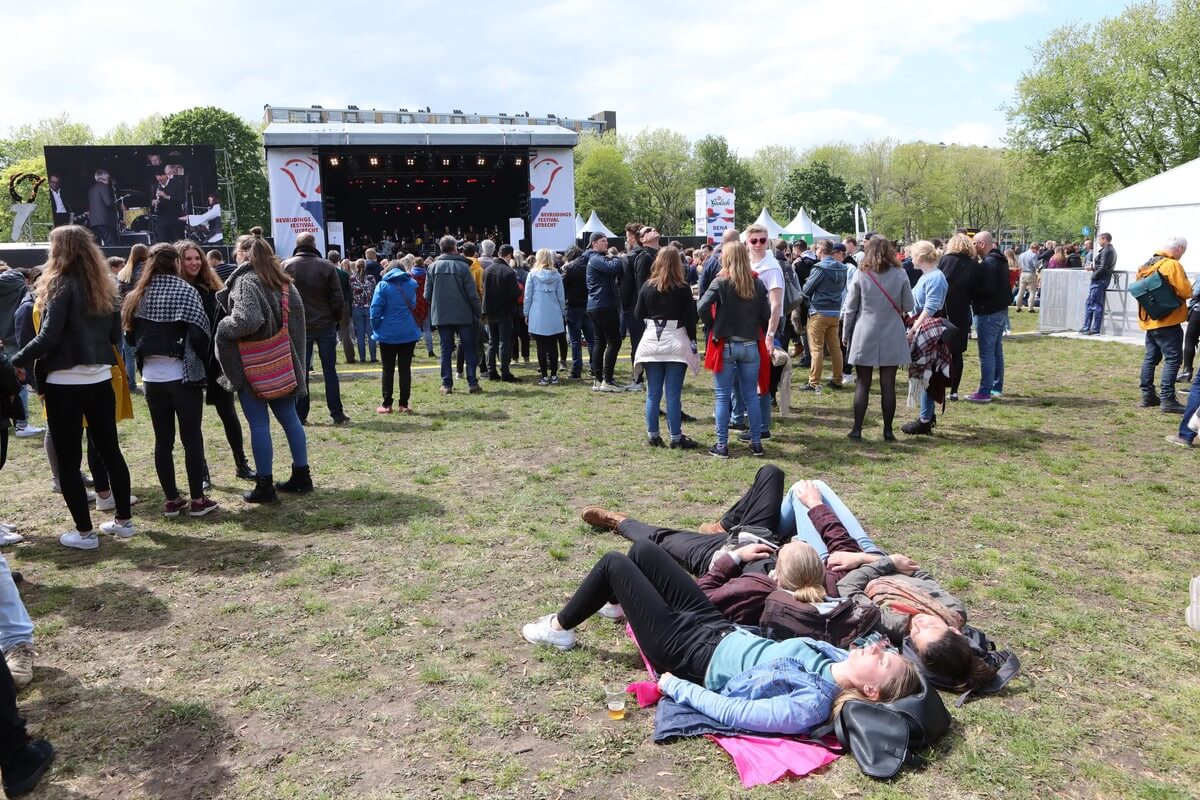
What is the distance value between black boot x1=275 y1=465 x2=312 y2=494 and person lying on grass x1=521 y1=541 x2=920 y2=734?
127 inches

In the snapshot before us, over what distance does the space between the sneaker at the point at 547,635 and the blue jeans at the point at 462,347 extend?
6.47 metres

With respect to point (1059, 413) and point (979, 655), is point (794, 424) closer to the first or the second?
point (1059, 413)

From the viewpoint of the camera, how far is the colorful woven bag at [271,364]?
18.1 ft

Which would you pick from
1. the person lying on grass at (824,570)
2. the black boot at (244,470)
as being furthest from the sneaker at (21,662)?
the black boot at (244,470)

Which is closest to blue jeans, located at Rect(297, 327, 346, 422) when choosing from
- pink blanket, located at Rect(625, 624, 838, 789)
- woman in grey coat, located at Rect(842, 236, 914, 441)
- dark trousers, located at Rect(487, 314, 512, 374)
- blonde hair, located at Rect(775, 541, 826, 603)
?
dark trousers, located at Rect(487, 314, 512, 374)

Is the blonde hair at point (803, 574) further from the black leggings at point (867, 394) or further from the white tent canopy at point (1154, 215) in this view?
the white tent canopy at point (1154, 215)

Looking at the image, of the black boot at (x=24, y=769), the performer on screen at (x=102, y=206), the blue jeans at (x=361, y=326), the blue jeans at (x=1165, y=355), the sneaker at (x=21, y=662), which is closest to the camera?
the black boot at (x=24, y=769)

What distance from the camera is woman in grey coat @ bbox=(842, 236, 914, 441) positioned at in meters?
7.04

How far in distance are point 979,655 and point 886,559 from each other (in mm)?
608

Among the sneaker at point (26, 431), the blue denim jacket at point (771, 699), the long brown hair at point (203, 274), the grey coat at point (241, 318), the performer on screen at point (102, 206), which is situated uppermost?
the performer on screen at point (102, 206)

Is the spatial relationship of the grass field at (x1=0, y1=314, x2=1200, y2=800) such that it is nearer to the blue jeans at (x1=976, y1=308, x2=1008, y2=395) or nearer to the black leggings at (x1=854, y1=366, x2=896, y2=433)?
the black leggings at (x1=854, y1=366, x2=896, y2=433)

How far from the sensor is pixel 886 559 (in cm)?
380

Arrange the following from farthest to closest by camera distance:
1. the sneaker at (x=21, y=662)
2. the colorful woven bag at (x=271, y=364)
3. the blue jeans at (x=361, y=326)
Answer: the blue jeans at (x=361, y=326), the colorful woven bag at (x=271, y=364), the sneaker at (x=21, y=662)

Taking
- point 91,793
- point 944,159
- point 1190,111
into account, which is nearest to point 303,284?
point 91,793
